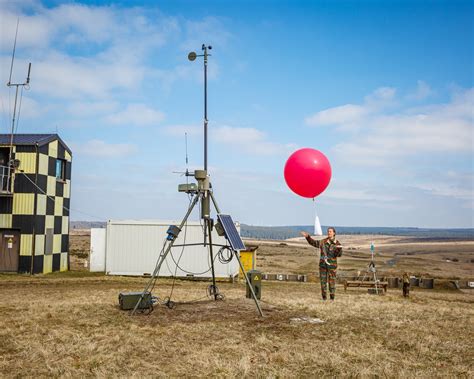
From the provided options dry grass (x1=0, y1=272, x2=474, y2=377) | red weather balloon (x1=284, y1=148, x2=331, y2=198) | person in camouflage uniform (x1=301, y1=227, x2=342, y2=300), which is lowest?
dry grass (x1=0, y1=272, x2=474, y2=377)

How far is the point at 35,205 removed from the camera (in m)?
26.5

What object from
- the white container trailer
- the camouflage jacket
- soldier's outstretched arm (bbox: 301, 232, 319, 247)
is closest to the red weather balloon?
soldier's outstretched arm (bbox: 301, 232, 319, 247)

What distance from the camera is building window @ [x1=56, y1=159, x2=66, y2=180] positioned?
2941cm

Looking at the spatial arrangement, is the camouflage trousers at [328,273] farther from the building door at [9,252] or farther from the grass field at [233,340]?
the building door at [9,252]

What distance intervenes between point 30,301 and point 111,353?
8397 millimetres

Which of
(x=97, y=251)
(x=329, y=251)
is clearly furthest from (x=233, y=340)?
(x=97, y=251)

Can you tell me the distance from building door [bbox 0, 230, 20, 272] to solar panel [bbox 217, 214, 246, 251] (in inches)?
729

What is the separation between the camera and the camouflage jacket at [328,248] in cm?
1541

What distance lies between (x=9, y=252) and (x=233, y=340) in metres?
21.4

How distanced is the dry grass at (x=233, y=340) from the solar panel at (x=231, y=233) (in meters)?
1.99

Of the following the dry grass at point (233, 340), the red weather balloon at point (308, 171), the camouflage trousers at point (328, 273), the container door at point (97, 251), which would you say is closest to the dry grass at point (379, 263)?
the container door at point (97, 251)

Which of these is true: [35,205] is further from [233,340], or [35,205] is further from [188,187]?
[233,340]

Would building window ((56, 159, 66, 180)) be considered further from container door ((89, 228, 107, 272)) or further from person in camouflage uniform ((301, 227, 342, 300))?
person in camouflage uniform ((301, 227, 342, 300))

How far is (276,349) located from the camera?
921 cm
